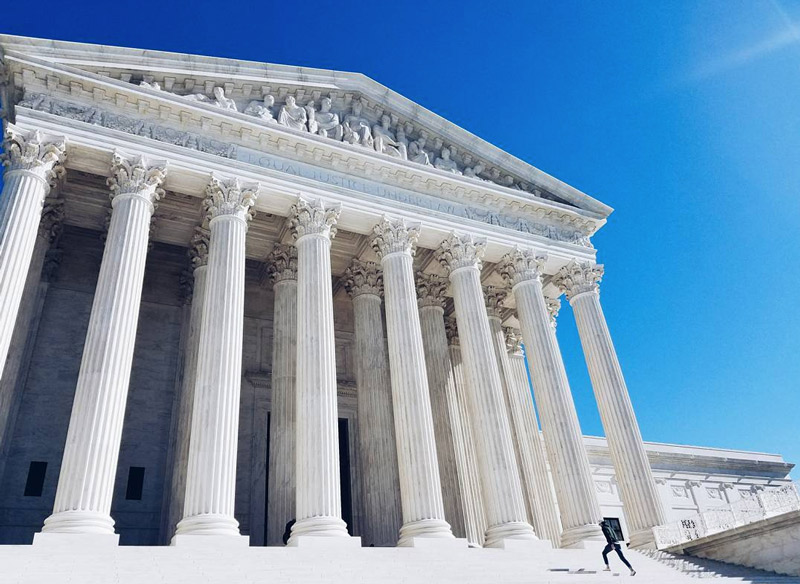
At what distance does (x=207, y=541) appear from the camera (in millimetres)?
16203

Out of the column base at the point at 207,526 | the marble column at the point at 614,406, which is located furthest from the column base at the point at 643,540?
the column base at the point at 207,526

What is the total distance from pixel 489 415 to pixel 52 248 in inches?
724

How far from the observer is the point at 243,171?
2323 cm

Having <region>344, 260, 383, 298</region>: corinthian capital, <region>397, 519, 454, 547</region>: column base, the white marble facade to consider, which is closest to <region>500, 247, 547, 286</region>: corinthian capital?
the white marble facade

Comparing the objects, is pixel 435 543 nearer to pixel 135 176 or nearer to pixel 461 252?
pixel 461 252

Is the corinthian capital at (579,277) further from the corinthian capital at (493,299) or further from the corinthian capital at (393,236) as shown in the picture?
the corinthian capital at (393,236)

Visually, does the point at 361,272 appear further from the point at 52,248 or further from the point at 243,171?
the point at 52,248

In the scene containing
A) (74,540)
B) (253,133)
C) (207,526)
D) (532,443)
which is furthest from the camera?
(532,443)

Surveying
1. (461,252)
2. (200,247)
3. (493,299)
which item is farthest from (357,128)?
(493,299)

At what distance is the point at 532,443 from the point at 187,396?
15.0 metres

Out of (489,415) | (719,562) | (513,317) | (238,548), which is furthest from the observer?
(513,317)

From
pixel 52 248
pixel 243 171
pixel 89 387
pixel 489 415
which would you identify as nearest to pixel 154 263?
pixel 52 248

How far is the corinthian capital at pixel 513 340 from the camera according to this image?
33.3m

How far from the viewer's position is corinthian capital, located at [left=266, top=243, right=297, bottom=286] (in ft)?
86.9
